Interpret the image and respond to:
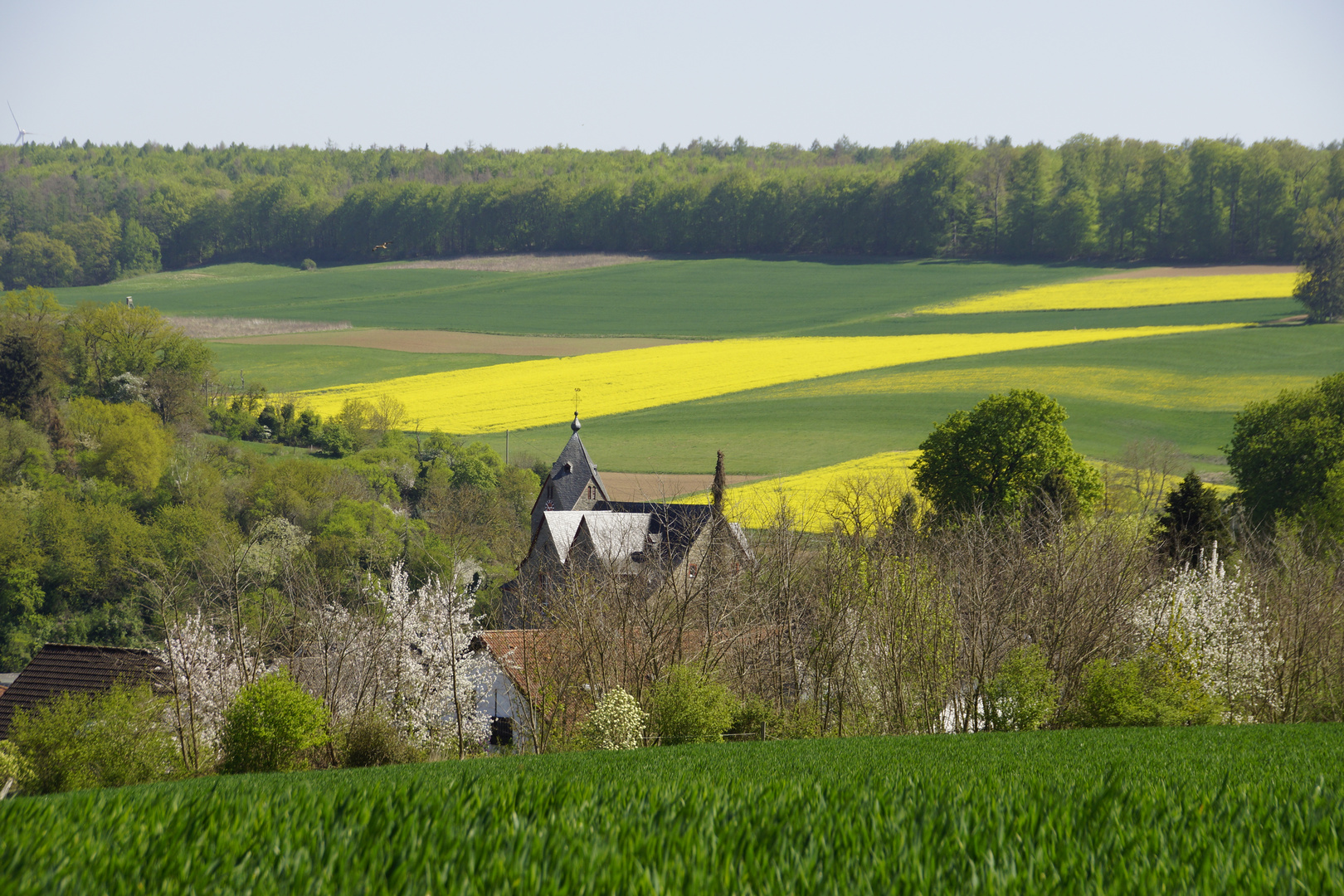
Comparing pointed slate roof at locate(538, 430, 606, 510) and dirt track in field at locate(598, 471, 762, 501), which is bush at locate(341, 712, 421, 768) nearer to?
pointed slate roof at locate(538, 430, 606, 510)

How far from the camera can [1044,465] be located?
45000 millimetres

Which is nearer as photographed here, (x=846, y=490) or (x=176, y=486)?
(x=846, y=490)

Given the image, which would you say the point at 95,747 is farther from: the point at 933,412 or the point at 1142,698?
the point at 933,412

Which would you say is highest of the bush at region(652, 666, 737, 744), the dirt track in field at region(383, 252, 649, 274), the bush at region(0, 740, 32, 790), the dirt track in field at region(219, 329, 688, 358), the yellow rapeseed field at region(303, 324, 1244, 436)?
the dirt track in field at region(383, 252, 649, 274)

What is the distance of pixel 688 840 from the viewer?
20.0 feet

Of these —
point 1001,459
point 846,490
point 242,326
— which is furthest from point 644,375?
point 242,326

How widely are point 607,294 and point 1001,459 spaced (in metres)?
79.5

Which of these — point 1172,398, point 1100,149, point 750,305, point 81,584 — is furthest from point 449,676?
point 1100,149

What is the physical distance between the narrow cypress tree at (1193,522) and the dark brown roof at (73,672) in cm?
3576

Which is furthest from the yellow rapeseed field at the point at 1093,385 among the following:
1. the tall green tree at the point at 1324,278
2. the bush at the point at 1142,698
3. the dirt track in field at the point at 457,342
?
the bush at the point at 1142,698

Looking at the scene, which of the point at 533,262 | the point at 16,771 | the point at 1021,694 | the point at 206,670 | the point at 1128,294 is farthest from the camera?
the point at 533,262

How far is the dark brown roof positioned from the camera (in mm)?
35250

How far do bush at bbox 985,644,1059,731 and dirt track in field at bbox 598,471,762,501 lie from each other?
34.1m

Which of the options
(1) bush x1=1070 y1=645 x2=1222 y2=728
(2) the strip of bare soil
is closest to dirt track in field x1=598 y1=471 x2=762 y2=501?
(1) bush x1=1070 y1=645 x2=1222 y2=728
